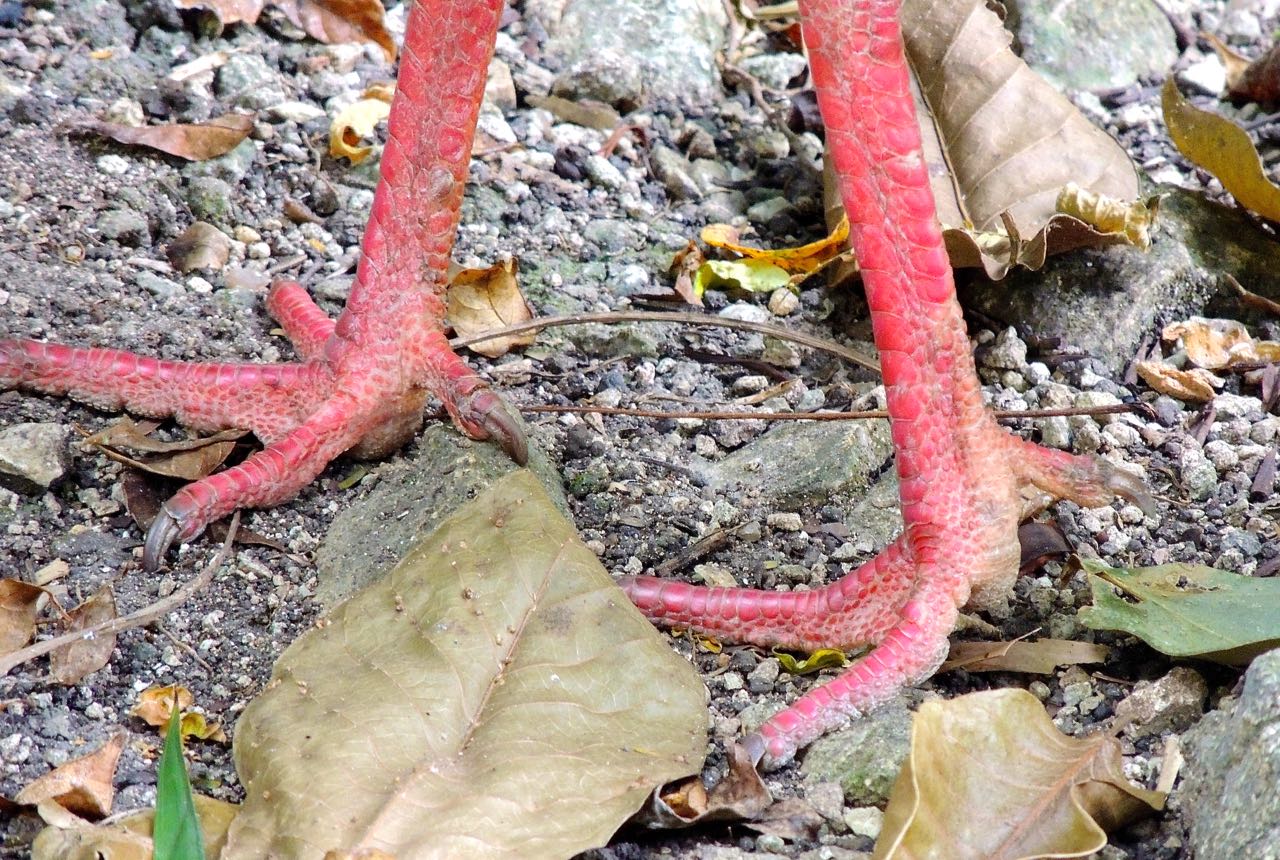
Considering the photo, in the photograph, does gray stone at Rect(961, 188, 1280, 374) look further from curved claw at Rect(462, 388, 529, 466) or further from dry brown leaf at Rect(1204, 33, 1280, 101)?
curved claw at Rect(462, 388, 529, 466)

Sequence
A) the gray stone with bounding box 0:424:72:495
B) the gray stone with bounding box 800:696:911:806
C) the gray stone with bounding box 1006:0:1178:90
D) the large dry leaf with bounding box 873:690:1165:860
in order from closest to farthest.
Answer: the large dry leaf with bounding box 873:690:1165:860, the gray stone with bounding box 800:696:911:806, the gray stone with bounding box 0:424:72:495, the gray stone with bounding box 1006:0:1178:90

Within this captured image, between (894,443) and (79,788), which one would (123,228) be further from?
(894,443)

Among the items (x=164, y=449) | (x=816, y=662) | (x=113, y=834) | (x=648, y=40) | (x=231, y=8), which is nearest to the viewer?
(x=113, y=834)

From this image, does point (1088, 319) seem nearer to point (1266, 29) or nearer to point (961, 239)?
point (961, 239)

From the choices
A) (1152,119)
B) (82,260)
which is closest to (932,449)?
(82,260)

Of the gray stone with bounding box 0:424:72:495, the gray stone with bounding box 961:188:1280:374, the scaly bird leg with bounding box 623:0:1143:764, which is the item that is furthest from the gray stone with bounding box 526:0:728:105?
the gray stone with bounding box 0:424:72:495

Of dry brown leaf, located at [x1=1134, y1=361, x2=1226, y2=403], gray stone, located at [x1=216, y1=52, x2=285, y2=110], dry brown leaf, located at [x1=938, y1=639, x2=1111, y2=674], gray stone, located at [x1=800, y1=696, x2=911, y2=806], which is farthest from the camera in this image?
gray stone, located at [x1=216, y1=52, x2=285, y2=110]

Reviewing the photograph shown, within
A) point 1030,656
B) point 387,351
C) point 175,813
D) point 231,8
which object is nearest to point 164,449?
point 387,351
